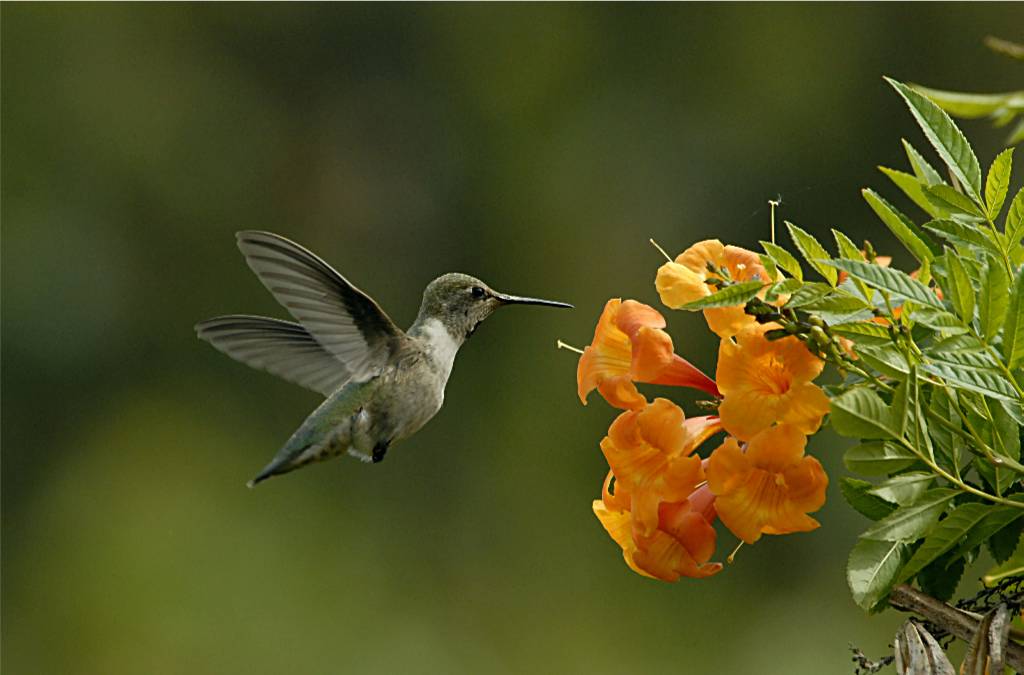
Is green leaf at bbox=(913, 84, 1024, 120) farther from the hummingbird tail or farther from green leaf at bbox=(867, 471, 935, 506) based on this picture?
the hummingbird tail

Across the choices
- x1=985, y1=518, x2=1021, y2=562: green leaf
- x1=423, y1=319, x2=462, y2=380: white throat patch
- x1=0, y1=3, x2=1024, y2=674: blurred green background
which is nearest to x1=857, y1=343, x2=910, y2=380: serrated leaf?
x1=985, y1=518, x2=1021, y2=562: green leaf

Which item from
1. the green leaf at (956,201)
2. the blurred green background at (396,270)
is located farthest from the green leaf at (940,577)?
the blurred green background at (396,270)

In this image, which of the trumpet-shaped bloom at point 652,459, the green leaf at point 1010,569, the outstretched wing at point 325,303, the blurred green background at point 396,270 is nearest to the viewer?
the green leaf at point 1010,569

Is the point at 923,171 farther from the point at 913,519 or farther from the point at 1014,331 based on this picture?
the point at 913,519

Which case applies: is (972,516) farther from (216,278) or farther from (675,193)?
(216,278)

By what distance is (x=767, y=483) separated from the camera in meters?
1.30

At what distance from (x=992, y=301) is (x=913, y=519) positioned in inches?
8.3

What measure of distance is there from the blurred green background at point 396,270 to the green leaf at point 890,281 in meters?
5.92

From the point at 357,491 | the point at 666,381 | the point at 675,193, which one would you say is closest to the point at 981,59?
the point at 675,193

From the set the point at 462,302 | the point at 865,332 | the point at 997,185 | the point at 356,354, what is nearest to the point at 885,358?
the point at 865,332

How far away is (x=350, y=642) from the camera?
767cm

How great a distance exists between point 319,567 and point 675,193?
10.6ft

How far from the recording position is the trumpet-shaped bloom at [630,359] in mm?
1411

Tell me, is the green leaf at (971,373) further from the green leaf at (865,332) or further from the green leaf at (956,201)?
the green leaf at (956,201)
